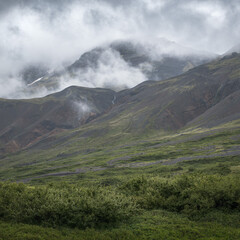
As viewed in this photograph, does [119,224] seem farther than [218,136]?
No

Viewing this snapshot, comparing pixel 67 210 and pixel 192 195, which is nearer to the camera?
pixel 67 210

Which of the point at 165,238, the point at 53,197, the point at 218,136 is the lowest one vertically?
the point at 218,136

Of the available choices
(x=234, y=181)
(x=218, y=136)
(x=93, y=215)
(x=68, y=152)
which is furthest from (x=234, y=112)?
(x=93, y=215)

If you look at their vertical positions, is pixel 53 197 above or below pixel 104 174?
above

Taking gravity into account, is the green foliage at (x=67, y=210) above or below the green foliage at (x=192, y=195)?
above

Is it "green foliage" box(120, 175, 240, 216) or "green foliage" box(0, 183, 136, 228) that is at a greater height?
"green foliage" box(0, 183, 136, 228)

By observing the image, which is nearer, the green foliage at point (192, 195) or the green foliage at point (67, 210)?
the green foliage at point (67, 210)

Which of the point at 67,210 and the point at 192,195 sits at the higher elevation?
the point at 67,210

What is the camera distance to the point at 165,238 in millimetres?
26047

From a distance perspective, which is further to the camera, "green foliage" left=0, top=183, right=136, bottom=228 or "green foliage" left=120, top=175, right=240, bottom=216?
"green foliage" left=120, top=175, right=240, bottom=216

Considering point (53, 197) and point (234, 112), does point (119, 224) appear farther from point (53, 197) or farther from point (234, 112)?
point (234, 112)

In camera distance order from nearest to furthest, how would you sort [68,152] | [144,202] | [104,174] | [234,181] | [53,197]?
[53,197], [234,181], [144,202], [104,174], [68,152]

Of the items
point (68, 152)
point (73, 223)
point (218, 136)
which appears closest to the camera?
point (73, 223)

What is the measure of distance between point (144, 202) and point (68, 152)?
148 m
